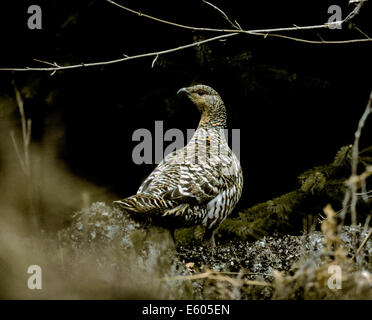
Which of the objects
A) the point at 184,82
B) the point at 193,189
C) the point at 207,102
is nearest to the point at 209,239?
the point at 193,189

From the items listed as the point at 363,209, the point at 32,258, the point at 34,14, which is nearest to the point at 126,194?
the point at 34,14

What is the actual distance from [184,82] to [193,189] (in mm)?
2203

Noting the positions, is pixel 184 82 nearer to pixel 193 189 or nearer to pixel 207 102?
pixel 207 102

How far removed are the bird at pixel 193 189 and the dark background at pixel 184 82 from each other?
1266 millimetres

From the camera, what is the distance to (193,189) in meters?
4.16

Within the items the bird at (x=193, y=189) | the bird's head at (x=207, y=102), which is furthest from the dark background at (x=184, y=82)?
the bird at (x=193, y=189)

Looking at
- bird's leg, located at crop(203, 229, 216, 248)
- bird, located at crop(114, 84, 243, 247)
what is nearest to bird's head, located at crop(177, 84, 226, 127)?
bird, located at crop(114, 84, 243, 247)

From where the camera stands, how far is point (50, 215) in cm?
262

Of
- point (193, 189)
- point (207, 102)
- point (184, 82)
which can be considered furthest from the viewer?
point (184, 82)

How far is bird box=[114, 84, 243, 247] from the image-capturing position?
393cm

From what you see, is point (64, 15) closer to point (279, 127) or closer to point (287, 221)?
point (279, 127)

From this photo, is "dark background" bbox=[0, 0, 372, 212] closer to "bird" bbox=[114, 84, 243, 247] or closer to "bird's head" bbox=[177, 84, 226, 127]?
"bird's head" bbox=[177, 84, 226, 127]

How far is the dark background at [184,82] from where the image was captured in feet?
19.4

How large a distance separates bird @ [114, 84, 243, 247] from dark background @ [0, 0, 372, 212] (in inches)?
49.9
